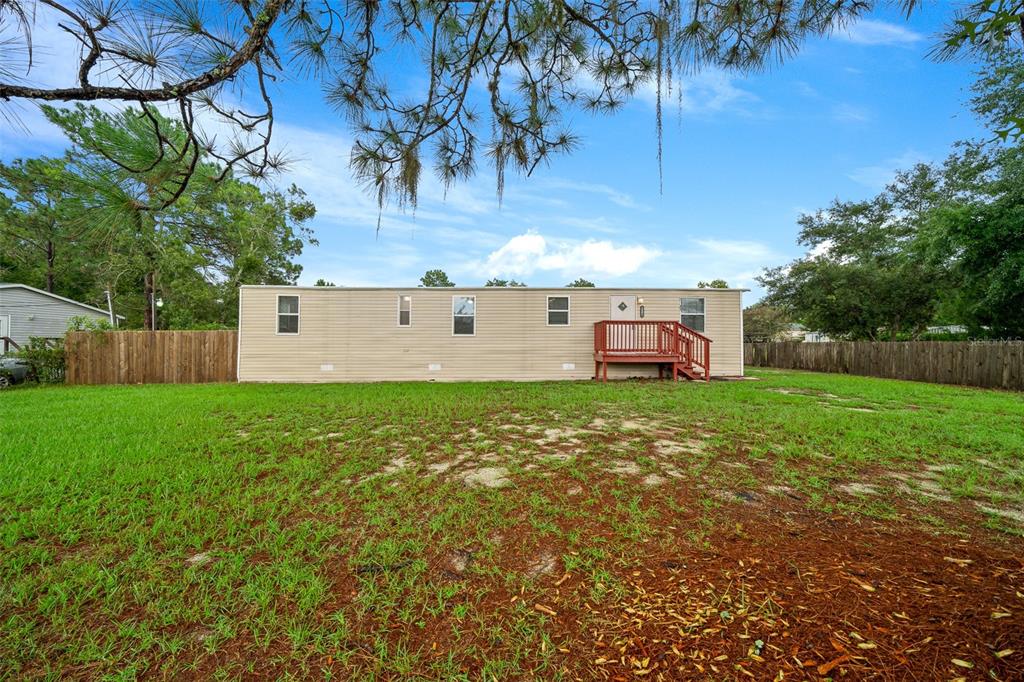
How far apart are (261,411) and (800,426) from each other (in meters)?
7.17

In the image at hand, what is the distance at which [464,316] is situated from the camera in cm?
1125

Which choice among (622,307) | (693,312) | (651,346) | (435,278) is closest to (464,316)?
(622,307)

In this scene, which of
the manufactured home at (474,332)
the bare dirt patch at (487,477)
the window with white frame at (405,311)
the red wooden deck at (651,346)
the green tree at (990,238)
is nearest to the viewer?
the bare dirt patch at (487,477)

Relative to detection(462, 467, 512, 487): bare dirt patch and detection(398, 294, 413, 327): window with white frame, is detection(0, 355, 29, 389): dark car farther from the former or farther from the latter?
detection(462, 467, 512, 487): bare dirt patch

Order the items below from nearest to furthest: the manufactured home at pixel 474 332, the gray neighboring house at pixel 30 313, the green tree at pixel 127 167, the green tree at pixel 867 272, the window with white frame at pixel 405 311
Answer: the green tree at pixel 127 167 → the manufactured home at pixel 474 332 → the window with white frame at pixel 405 311 → the gray neighboring house at pixel 30 313 → the green tree at pixel 867 272

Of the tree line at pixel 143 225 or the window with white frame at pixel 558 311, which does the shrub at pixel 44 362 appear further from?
the window with white frame at pixel 558 311

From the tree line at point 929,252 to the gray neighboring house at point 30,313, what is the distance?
27.1 meters

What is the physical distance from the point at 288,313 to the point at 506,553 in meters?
10.8

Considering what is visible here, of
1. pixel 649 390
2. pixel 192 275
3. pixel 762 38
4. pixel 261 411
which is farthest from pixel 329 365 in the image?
pixel 192 275

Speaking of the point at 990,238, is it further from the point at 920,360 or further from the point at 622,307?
the point at 622,307

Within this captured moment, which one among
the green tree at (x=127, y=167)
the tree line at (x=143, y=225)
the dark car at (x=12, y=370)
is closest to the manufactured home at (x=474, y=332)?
the tree line at (x=143, y=225)

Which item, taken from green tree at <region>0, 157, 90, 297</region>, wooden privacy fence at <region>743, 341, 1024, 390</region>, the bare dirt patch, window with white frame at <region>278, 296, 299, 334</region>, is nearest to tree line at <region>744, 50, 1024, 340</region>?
wooden privacy fence at <region>743, 341, 1024, 390</region>

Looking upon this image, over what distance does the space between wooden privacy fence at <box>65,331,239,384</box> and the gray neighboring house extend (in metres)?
6.76

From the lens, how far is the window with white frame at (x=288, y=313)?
10945 millimetres
